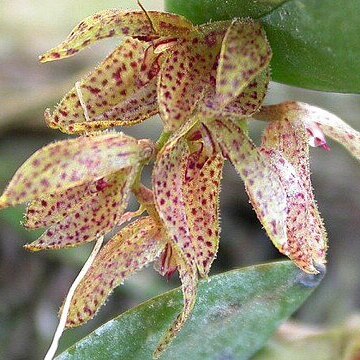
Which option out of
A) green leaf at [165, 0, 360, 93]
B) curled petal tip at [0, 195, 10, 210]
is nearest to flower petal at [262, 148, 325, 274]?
green leaf at [165, 0, 360, 93]

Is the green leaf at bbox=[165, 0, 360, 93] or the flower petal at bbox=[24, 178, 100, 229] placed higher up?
the green leaf at bbox=[165, 0, 360, 93]

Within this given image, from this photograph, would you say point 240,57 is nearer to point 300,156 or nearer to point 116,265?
point 300,156

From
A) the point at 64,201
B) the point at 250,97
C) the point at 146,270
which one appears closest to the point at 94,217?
the point at 64,201

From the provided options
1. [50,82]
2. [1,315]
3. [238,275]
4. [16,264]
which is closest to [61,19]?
[50,82]

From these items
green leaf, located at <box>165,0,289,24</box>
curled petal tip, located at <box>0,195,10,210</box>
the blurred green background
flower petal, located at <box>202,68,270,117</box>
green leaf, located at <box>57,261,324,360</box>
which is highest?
green leaf, located at <box>165,0,289,24</box>

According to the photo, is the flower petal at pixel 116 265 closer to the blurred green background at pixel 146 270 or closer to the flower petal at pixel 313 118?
the flower petal at pixel 313 118

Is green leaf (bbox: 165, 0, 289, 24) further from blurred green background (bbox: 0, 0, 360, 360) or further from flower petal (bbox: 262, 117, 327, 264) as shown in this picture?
blurred green background (bbox: 0, 0, 360, 360)

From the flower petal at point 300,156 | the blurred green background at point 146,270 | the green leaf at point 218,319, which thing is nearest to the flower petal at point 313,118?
the flower petal at point 300,156
